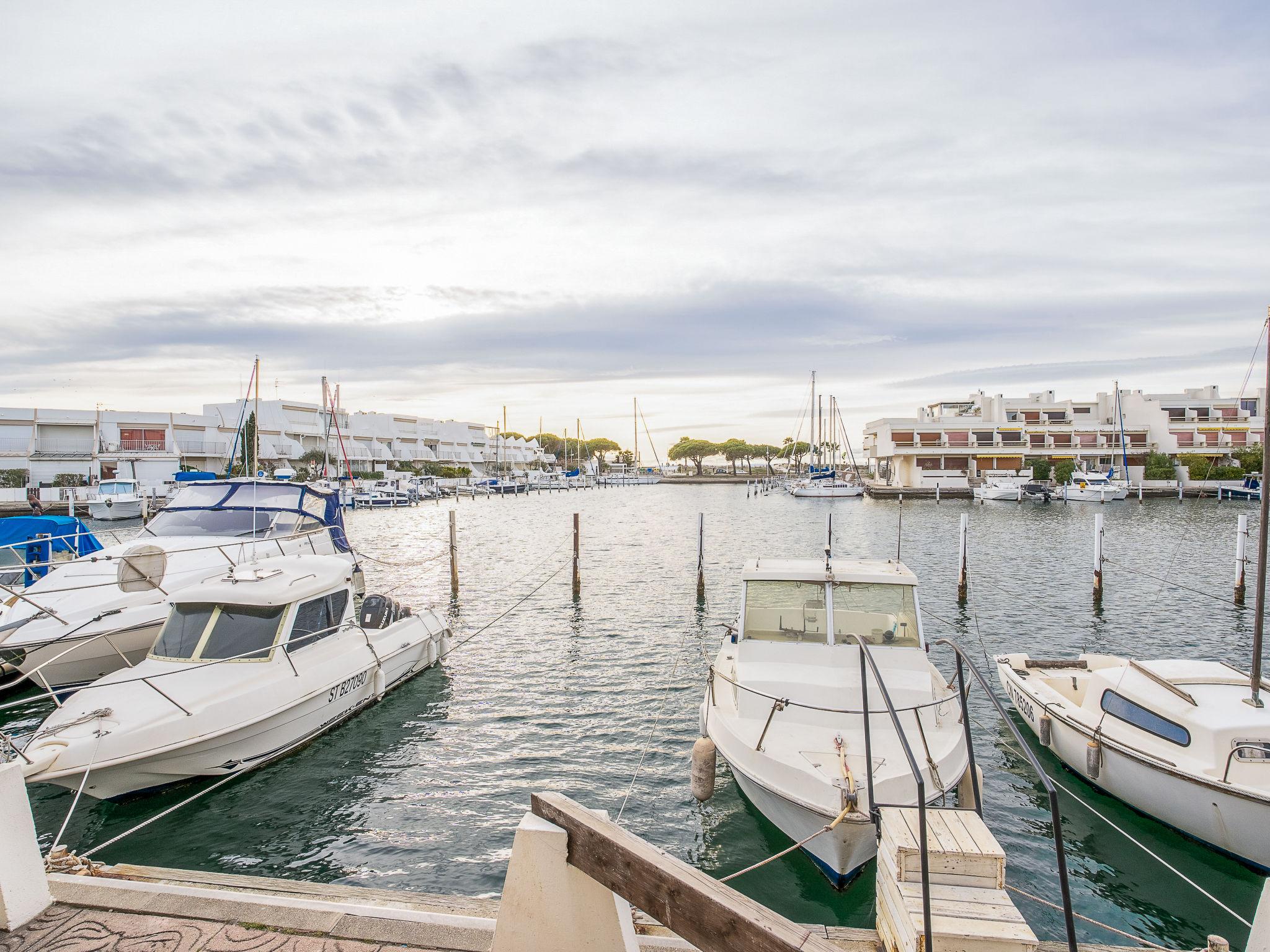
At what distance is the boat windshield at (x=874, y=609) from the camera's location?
31.7ft

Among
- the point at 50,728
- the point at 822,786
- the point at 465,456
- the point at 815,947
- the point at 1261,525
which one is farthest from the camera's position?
the point at 465,456

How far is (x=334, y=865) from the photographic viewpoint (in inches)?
323

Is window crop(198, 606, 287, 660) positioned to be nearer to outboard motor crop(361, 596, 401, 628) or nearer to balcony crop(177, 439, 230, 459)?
outboard motor crop(361, 596, 401, 628)

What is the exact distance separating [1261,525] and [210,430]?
299 feet

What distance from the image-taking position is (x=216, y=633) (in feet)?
34.5

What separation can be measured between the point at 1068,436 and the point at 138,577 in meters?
101

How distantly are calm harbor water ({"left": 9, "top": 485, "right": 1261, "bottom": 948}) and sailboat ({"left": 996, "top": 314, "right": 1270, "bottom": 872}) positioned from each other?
47 centimetres

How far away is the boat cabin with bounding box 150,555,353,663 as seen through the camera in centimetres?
1044

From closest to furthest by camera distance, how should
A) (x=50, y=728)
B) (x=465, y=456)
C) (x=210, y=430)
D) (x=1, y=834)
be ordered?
(x=1, y=834), (x=50, y=728), (x=210, y=430), (x=465, y=456)

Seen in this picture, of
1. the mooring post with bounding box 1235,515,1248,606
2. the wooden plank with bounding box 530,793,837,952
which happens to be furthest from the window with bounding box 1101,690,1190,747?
the mooring post with bounding box 1235,515,1248,606

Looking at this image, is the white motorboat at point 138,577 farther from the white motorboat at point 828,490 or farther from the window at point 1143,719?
the white motorboat at point 828,490

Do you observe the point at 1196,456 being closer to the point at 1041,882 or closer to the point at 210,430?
the point at 1041,882

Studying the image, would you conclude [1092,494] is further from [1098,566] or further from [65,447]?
[65,447]

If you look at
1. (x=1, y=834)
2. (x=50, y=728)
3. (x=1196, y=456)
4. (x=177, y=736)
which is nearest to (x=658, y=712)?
(x=177, y=736)
